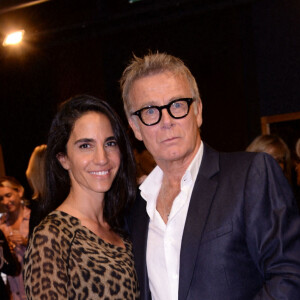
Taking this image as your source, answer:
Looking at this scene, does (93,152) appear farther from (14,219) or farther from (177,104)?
(14,219)

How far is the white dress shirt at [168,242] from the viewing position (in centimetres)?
198

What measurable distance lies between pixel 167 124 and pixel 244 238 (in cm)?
62

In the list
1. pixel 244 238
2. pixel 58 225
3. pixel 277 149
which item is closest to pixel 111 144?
pixel 58 225

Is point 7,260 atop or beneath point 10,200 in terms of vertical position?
beneath

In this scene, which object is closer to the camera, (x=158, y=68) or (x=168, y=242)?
(x=168, y=242)

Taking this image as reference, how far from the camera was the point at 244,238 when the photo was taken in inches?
71.3

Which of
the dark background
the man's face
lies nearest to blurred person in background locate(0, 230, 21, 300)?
the man's face

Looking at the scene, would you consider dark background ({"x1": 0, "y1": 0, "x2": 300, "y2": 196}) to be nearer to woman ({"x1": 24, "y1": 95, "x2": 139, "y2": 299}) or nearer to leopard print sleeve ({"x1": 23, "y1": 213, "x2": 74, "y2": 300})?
woman ({"x1": 24, "y1": 95, "x2": 139, "y2": 299})

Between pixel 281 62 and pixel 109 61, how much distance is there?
2448 mm

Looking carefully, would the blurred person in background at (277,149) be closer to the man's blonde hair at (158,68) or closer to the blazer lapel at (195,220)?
the man's blonde hair at (158,68)

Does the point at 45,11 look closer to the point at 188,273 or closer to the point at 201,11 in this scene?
the point at 201,11

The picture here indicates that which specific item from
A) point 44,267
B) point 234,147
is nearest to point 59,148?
point 44,267

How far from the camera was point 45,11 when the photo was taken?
6.84m

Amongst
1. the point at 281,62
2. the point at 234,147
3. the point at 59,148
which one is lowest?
the point at 234,147
